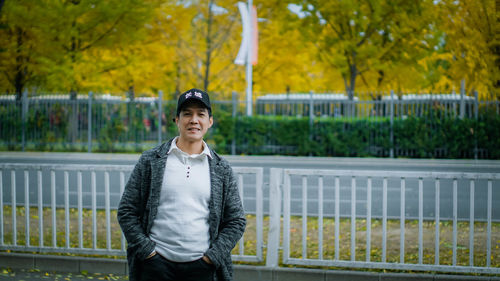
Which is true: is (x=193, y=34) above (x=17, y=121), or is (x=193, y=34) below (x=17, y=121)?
above

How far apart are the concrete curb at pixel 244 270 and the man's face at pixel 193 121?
292 centimetres

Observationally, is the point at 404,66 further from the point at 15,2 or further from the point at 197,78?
the point at 15,2

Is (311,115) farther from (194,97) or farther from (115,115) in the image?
(194,97)

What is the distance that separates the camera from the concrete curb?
531 centimetres

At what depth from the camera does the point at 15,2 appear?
12.5 m

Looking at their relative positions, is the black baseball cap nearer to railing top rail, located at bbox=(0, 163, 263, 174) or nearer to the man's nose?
the man's nose

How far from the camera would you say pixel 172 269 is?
293 cm

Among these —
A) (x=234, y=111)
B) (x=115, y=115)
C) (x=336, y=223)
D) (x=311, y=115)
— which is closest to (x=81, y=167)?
(x=336, y=223)

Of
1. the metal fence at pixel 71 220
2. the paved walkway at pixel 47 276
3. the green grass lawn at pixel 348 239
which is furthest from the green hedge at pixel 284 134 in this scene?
the paved walkway at pixel 47 276

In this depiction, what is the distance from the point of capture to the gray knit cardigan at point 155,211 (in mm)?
2951

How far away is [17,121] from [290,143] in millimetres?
12112

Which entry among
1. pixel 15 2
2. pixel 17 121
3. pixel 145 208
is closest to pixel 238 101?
pixel 17 121

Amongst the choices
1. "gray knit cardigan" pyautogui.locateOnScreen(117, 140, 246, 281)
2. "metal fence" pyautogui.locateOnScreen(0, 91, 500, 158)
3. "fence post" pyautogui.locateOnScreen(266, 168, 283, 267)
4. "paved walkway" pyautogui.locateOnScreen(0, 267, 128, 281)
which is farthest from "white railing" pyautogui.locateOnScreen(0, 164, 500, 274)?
"metal fence" pyautogui.locateOnScreen(0, 91, 500, 158)

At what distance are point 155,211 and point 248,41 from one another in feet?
65.5
